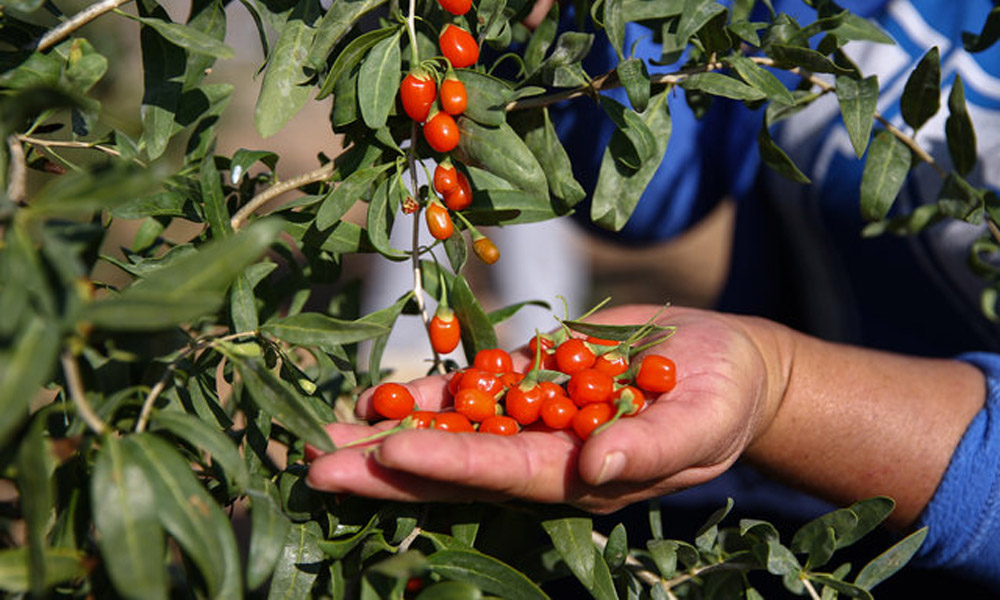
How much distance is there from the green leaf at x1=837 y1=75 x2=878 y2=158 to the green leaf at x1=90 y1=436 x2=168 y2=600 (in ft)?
2.78

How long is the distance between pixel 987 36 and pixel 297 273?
3.34 feet

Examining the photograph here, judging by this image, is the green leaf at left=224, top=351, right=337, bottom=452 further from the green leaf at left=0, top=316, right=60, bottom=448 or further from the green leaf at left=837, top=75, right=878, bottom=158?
the green leaf at left=837, top=75, right=878, bottom=158

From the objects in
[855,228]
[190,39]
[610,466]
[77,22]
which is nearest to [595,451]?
[610,466]

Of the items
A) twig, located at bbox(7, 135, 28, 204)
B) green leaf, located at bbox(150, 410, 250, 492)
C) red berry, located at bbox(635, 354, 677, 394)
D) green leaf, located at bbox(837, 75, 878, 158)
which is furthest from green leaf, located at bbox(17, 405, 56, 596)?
green leaf, located at bbox(837, 75, 878, 158)

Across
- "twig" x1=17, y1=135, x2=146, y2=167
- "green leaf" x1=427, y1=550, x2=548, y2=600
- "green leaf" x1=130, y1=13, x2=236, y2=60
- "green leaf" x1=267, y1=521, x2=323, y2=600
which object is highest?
"green leaf" x1=130, y1=13, x2=236, y2=60

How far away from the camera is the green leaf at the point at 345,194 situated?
896mm

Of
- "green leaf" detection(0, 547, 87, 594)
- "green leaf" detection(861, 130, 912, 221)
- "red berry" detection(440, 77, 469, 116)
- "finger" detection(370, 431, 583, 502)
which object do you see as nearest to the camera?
"green leaf" detection(0, 547, 87, 594)

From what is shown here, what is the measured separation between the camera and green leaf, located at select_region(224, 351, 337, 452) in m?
0.74

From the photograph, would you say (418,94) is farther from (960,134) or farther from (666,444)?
(960,134)

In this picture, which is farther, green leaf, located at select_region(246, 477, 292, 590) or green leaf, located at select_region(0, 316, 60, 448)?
green leaf, located at select_region(246, 477, 292, 590)

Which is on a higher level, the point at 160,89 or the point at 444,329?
the point at 160,89

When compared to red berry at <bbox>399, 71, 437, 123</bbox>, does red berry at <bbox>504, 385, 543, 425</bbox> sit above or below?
below

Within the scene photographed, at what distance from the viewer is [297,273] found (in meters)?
1.12

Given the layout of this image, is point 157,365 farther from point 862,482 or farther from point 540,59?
point 862,482
